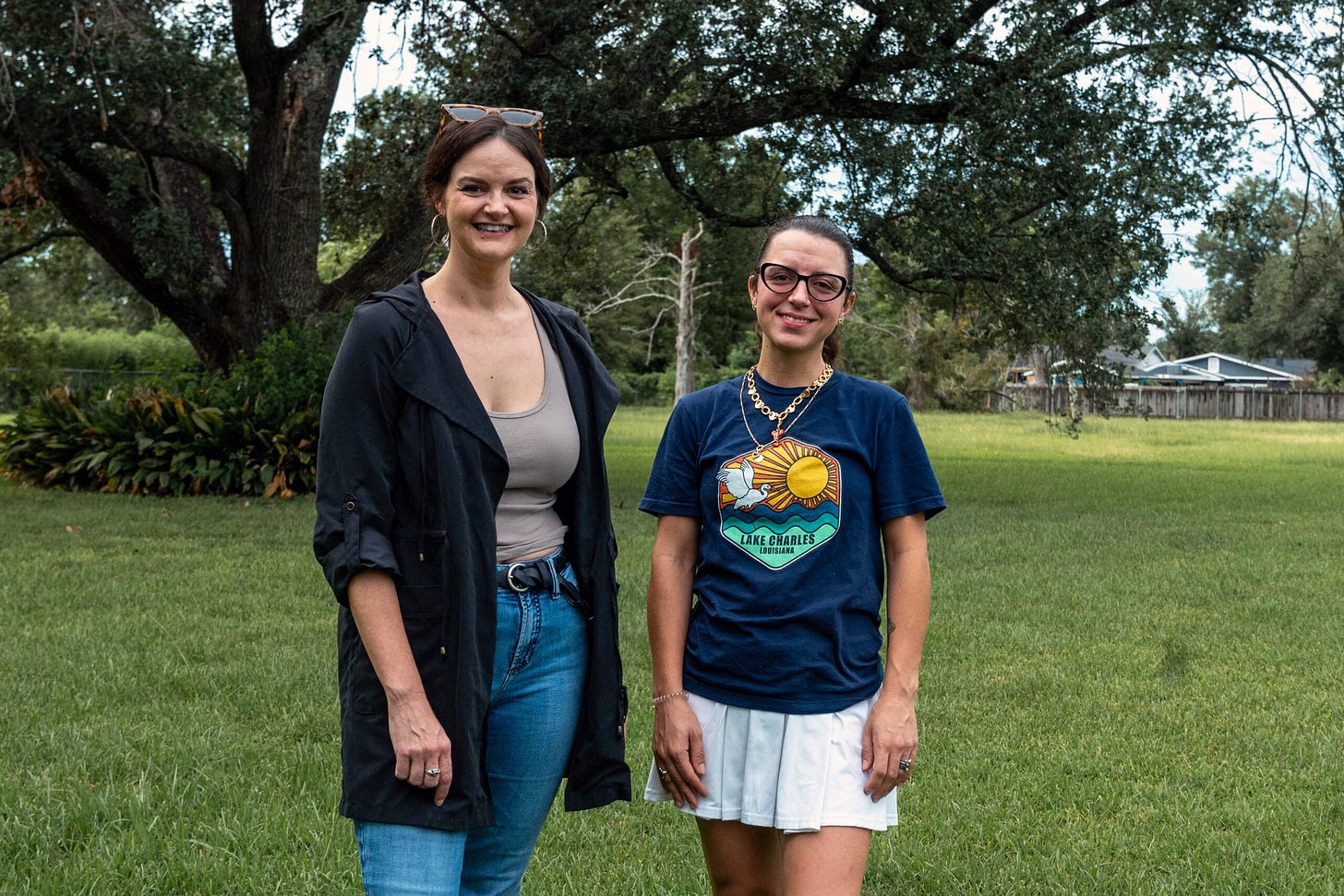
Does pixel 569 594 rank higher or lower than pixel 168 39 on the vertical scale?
lower

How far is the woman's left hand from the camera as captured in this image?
2451 millimetres

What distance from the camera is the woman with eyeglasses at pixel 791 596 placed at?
8.06 feet

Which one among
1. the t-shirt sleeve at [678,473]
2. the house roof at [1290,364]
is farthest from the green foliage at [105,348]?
the house roof at [1290,364]

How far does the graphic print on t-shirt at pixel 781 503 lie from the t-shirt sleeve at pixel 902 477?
0.30 feet

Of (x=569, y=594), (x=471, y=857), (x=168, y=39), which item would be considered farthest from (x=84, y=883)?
(x=168, y=39)

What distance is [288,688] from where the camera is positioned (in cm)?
609

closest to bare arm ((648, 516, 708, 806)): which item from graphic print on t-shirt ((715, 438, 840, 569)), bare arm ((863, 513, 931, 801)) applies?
graphic print on t-shirt ((715, 438, 840, 569))

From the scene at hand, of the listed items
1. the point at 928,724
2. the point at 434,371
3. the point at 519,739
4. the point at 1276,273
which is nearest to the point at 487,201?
the point at 434,371

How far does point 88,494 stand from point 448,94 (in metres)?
5.94

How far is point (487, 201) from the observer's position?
93.3 inches

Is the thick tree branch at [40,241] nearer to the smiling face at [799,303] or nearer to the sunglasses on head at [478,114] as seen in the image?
the sunglasses on head at [478,114]

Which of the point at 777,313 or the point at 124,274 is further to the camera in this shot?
the point at 124,274

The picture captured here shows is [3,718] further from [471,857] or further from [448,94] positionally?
[448,94]

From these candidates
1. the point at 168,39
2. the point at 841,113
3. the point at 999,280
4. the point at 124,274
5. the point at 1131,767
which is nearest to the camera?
the point at 1131,767
